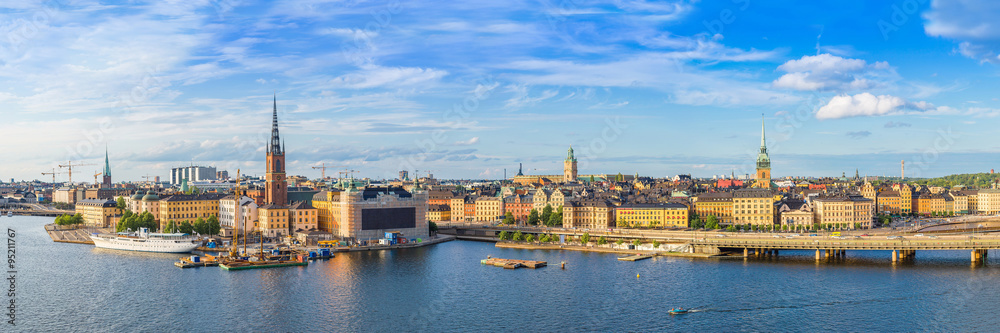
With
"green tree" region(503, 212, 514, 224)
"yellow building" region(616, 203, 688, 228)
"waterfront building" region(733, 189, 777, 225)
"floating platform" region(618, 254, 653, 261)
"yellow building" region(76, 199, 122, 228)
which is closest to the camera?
"floating platform" region(618, 254, 653, 261)

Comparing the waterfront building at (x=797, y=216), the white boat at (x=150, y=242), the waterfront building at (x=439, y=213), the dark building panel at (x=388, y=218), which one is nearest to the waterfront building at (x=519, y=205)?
the waterfront building at (x=439, y=213)

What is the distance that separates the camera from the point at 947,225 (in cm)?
10012

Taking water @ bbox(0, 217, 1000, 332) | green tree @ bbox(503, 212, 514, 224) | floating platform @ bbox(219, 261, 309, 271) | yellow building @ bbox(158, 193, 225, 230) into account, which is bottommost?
water @ bbox(0, 217, 1000, 332)

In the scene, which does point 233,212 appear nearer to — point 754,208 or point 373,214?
point 373,214

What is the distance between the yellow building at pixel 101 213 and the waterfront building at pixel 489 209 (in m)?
49.5

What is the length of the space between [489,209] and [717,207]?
31.9 metres

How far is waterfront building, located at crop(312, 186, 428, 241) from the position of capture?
278 ft

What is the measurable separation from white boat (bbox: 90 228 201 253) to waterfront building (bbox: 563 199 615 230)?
43.6 meters

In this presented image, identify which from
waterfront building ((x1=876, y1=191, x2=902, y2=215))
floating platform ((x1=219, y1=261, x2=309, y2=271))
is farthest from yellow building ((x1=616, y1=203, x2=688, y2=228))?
floating platform ((x1=219, y1=261, x2=309, y2=271))

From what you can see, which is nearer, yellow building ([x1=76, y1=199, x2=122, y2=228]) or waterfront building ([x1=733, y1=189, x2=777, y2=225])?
waterfront building ([x1=733, y1=189, x2=777, y2=225])

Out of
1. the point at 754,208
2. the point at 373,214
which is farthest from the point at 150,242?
the point at 754,208

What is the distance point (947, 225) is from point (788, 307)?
67640mm

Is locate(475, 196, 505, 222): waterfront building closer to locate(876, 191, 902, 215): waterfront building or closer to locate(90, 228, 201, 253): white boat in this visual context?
locate(90, 228, 201, 253): white boat

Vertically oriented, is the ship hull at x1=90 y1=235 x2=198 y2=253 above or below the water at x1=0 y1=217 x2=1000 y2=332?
above
